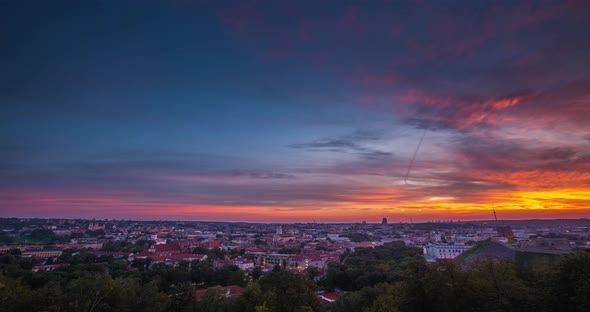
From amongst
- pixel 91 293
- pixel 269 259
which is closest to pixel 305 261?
pixel 269 259

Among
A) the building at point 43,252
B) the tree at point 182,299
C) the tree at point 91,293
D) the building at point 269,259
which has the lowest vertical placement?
the building at point 269,259

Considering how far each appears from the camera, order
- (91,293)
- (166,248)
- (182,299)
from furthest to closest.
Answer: (166,248) < (182,299) < (91,293)

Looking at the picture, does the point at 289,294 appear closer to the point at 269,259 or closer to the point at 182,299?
the point at 182,299

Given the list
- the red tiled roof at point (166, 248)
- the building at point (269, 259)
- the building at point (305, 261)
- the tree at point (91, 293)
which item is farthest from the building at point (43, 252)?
the tree at point (91, 293)

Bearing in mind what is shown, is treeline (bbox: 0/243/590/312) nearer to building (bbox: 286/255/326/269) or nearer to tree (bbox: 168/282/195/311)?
tree (bbox: 168/282/195/311)

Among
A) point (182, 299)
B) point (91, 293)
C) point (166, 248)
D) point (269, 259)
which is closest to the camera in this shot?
point (91, 293)

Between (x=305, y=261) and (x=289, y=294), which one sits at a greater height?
(x=289, y=294)

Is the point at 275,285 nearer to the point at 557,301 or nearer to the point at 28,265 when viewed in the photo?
the point at 557,301

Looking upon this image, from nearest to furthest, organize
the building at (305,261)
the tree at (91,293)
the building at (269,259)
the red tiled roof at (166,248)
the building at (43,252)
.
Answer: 1. the tree at (91,293)
2. the building at (305,261)
3. the building at (269,259)
4. the building at (43,252)
5. the red tiled roof at (166,248)

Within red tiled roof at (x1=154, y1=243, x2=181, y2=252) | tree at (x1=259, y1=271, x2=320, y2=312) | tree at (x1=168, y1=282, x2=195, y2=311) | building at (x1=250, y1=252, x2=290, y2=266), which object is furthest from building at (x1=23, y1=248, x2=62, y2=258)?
tree at (x1=259, y1=271, x2=320, y2=312)

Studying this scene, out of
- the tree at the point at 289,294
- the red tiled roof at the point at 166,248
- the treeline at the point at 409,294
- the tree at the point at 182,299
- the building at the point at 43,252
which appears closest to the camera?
the treeline at the point at 409,294

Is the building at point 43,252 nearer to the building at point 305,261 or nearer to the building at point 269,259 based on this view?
the building at point 269,259
